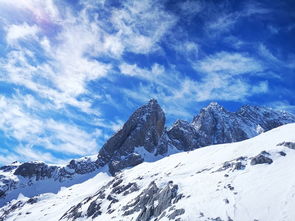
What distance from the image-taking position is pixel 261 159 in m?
105

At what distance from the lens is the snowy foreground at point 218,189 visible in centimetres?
8119

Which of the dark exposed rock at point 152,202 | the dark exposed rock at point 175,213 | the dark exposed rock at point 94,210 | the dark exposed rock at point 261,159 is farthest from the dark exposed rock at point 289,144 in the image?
the dark exposed rock at point 94,210

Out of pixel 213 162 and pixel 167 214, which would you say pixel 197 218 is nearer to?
pixel 167 214

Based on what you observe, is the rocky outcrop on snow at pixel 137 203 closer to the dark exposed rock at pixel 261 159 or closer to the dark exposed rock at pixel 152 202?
the dark exposed rock at pixel 152 202

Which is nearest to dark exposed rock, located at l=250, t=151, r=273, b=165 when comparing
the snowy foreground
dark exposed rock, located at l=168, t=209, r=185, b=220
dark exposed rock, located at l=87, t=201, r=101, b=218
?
the snowy foreground

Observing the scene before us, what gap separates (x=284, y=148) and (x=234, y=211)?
3756 centimetres

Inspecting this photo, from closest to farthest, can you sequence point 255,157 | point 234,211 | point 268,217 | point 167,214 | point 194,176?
point 268,217, point 234,211, point 167,214, point 255,157, point 194,176

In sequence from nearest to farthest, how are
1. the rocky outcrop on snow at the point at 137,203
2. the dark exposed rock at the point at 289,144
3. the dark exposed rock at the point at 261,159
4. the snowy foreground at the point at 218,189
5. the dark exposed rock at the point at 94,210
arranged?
1. the snowy foreground at the point at 218,189
2. the rocky outcrop on snow at the point at 137,203
3. the dark exposed rock at the point at 261,159
4. the dark exposed rock at the point at 289,144
5. the dark exposed rock at the point at 94,210

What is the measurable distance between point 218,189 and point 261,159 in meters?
18.5

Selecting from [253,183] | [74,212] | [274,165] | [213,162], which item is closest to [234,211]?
[253,183]

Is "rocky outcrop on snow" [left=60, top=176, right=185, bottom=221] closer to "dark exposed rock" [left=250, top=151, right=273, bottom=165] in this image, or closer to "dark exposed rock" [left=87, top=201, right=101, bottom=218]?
"dark exposed rock" [left=87, top=201, right=101, bottom=218]

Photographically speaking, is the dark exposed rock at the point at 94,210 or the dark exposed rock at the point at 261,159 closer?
the dark exposed rock at the point at 261,159

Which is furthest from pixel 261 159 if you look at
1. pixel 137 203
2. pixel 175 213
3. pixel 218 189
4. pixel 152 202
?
pixel 137 203

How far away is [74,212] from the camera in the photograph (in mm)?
151500
